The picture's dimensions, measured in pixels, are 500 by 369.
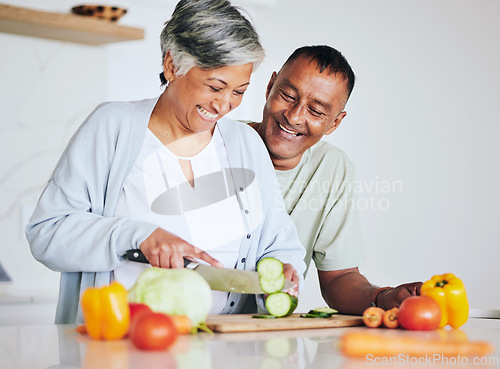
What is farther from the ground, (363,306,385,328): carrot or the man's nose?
the man's nose

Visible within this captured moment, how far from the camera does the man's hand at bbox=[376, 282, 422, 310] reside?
5.14 feet

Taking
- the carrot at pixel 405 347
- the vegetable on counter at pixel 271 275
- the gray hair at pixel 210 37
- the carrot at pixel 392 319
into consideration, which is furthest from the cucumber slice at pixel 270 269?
the gray hair at pixel 210 37

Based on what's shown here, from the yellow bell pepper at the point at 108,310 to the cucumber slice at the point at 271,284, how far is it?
17.2 inches

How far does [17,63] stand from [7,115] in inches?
10.1

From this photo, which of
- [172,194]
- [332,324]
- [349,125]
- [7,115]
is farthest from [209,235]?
[349,125]

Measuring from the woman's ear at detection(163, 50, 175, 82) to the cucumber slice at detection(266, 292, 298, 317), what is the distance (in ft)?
1.91

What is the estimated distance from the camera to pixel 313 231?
6.61 feet

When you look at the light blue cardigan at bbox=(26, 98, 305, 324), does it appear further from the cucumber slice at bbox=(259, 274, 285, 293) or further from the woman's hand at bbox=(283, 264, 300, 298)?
the cucumber slice at bbox=(259, 274, 285, 293)

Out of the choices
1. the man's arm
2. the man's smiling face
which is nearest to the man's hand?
the man's arm

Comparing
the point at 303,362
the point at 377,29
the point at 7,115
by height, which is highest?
the point at 377,29

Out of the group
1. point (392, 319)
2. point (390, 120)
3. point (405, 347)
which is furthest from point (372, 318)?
point (390, 120)

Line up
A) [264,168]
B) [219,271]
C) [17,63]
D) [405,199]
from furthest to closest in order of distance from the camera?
[405,199]
[17,63]
[264,168]
[219,271]

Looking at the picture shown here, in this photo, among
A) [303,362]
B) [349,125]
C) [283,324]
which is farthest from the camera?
[349,125]

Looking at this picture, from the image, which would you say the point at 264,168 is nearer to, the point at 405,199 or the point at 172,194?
the point at 172,194
